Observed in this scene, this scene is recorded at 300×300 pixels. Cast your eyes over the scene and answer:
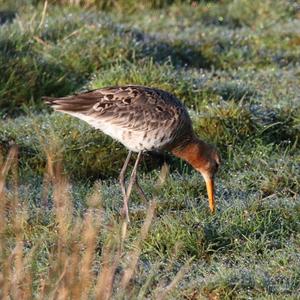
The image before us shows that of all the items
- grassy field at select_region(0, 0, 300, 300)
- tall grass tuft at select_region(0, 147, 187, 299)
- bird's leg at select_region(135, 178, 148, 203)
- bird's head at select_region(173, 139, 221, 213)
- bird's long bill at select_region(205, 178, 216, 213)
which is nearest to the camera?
tall grass tuft at select_region(0, 147, 187, 299)

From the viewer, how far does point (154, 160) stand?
8016 millimetres

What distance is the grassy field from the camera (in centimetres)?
559

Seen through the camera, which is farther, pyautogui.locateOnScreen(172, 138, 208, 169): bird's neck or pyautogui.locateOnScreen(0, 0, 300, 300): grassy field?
pyautogui.locateOnScreen(172, 138, 208, 169): bird's neck

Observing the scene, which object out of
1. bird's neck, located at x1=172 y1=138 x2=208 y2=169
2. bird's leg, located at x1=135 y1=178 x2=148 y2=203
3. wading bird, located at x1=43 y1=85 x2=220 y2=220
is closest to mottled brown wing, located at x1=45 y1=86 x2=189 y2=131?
wading bird, located at x1=43 y1=85 x2=220 y2=220

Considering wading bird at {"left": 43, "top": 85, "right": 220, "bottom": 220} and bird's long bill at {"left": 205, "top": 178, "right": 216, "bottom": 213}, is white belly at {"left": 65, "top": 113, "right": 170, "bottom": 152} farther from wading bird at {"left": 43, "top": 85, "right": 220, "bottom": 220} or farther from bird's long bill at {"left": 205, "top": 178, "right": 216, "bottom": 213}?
bird's long bill at {"left": 205, "top": 178, "right": 216, "bottom": 213}

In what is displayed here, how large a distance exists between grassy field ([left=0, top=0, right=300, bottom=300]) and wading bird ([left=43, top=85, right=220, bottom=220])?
31cm

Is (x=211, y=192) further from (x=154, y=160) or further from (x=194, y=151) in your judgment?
(x=154, y=160)

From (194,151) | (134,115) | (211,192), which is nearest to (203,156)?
(194,151)

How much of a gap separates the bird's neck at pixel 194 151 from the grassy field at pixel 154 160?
8.1 inches

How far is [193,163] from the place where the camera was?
23.6 feet

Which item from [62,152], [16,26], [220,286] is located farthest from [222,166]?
[16,26]

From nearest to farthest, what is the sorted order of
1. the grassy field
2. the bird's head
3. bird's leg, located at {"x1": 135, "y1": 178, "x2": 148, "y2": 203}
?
the grassy field → bird's leg, located at {"x1": 135, "y1": 178, "x2": 148, "y2": 203} → the bird's head

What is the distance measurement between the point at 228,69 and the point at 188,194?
10.2ft

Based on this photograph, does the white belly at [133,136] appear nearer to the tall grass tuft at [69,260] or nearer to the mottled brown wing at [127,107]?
the mottled brown wing at [127,107]
